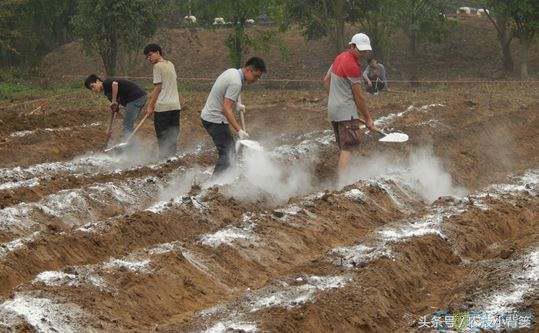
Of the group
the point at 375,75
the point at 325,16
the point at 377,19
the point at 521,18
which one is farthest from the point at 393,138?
the point at 377,19

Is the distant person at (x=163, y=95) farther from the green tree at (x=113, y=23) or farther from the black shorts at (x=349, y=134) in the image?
the green tree at (x=113, y=23)

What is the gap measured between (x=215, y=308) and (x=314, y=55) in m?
30.6

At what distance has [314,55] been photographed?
120ft

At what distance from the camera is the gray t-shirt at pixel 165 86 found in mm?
12328

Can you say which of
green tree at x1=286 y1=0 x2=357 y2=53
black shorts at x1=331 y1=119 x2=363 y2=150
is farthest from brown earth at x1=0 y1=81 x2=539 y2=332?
green tree at x1=286 y1=0 x2=357 y2=53

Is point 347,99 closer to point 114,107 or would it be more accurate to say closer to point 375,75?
point 114,107

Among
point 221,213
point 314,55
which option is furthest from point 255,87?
point 221,213

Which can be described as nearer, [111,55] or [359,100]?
[359,100]

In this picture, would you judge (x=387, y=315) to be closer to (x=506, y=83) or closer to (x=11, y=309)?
(x=11, y=309)

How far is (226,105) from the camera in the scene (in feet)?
33.1

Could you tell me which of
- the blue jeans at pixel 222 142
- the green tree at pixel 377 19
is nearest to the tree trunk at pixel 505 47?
the green tree at pixel 377 19

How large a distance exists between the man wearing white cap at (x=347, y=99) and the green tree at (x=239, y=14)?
21.2m

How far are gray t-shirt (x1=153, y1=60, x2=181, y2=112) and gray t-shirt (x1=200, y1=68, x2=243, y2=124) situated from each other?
193 centimetres

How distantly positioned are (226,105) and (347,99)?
4.41 feet
